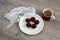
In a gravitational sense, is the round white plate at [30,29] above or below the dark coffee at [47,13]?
below

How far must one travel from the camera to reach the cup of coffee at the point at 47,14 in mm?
1001

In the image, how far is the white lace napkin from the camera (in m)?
1.03

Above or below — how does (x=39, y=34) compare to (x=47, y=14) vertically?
below

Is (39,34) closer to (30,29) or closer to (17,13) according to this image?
(30,29)

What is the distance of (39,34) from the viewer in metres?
0.97

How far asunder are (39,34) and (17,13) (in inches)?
9.2

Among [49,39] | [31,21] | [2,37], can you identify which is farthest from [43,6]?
[2,37]

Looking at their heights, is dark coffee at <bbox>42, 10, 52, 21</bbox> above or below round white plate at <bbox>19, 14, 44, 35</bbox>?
above

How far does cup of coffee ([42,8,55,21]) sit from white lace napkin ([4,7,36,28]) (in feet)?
0.27

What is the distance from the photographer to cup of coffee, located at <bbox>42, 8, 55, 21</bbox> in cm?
100

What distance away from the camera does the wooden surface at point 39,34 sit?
0.96 metres


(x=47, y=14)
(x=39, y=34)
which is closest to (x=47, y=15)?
(x=47, y=14)

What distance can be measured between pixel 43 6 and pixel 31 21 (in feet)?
0.60

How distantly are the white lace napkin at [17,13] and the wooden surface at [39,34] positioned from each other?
3 centimetres
